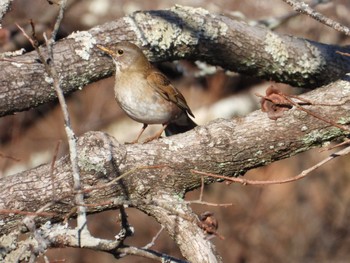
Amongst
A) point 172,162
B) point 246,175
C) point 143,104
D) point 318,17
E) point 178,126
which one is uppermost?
point 318,17

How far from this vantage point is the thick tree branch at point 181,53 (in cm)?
515

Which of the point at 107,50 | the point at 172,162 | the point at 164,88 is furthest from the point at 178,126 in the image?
the point at 172,162

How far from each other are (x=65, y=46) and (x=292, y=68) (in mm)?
1600

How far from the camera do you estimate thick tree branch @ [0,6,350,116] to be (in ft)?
16.9

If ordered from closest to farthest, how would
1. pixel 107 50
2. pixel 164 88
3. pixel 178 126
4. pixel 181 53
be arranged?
pixel 107 50
pixel 181 53
pixel 164 88
pixel 178 126

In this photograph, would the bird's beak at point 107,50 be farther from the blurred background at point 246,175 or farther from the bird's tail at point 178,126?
the blurred background at point 246,175

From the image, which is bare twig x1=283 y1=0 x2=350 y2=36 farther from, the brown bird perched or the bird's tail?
the bird's tail

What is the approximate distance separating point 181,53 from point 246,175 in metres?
4.06

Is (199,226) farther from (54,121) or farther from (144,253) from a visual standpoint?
(54,121)

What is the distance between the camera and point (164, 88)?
5887 millimetres

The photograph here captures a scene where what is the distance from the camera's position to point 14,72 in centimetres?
510

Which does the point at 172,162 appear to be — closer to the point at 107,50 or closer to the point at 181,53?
the point at 107,50

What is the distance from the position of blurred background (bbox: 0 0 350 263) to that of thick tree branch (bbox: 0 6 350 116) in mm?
2844

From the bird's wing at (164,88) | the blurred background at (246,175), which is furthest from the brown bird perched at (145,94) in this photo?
the blurred background at (246,175)
